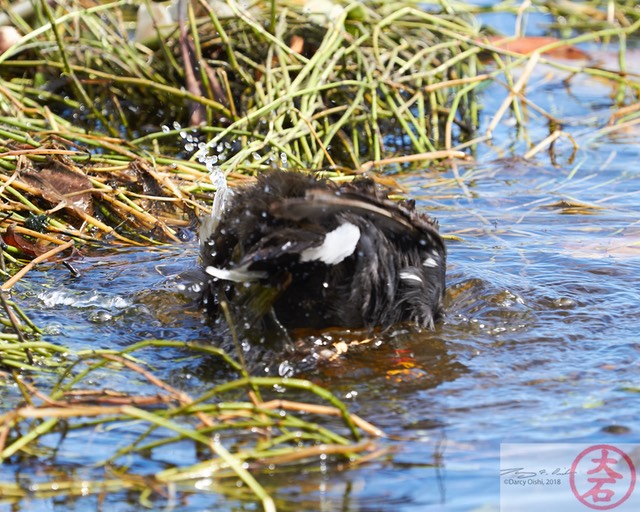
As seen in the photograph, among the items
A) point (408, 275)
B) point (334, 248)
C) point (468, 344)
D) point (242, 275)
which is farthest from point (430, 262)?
point (242, 275)

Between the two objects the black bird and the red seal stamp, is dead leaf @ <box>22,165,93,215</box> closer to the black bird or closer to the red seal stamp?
the black bird

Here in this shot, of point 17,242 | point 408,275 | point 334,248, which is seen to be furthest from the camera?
point 17,242

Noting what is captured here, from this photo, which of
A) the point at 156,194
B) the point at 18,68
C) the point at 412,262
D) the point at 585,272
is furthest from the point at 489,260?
the point at 18,68

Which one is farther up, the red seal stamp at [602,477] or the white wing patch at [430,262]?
the white wing patch at [430,262]

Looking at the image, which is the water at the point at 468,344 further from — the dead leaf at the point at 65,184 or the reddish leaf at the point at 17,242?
the dead leaf at the point at 65,184

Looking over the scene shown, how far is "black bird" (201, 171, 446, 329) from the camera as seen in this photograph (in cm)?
268

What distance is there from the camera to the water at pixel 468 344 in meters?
2.28

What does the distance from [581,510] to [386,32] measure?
4.20 metres

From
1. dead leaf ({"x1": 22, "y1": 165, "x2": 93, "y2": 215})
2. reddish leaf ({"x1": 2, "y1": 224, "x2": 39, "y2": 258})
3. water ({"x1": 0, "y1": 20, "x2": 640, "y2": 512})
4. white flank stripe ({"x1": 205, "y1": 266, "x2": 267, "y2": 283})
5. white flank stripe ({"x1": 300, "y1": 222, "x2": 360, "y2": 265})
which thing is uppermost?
white flank stripe ({"x1": 300, "y1": 222, "x2": 360, "y2": 265})

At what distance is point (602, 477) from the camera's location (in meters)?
2.34

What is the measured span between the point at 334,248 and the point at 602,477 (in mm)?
902
